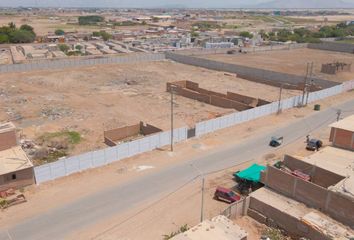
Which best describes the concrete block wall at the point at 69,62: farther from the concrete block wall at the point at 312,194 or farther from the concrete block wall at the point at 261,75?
the concrete block wall at the point at 312,194

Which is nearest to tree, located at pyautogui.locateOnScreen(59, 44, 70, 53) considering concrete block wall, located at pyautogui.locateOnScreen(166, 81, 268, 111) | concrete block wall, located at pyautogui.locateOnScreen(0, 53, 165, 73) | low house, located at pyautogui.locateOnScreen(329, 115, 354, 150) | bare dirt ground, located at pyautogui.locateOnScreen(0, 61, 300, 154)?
concrete block wall, located at pyautogui.locateOnScreen(0, 53, 165, 73)

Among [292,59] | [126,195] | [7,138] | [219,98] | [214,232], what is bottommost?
[292,59]

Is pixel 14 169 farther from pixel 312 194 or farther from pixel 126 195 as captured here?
pixel 312 194

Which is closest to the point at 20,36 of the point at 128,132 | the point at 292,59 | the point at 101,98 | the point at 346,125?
the point at 101,98

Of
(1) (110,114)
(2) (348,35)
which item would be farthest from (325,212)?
(2) (348,35)

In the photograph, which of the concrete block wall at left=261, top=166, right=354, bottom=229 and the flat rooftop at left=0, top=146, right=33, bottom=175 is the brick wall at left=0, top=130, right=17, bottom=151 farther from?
the concrete block wall at left=261, top=166, right=354, bottom=229

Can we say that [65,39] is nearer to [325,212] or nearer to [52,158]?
[52,158]
